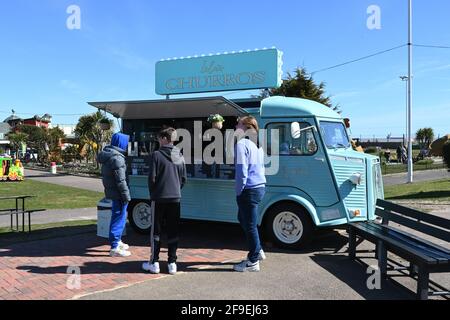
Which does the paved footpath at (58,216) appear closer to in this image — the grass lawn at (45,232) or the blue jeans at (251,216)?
the grass lawn at (45,232)

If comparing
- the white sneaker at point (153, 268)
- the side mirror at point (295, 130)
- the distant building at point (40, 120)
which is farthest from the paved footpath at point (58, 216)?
the distant building at point (40, 120)

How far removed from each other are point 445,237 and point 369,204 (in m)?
2.33

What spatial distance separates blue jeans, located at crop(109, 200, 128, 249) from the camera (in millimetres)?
6945

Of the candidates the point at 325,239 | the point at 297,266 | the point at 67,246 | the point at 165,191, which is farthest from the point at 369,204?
the point at 67,246

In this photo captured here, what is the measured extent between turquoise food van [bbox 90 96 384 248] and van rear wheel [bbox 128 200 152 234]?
2.86 ft

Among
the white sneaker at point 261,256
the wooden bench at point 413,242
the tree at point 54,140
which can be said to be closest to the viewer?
the wooden bench at point 413,242

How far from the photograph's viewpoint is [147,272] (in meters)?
5.98

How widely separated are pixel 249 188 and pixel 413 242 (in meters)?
2.11

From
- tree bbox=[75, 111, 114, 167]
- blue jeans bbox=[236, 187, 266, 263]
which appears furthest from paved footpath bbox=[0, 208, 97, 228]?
tree bbox=[75, 111, 114, 167]

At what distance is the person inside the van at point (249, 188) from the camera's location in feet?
19.4

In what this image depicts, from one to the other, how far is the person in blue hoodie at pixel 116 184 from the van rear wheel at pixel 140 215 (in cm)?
170

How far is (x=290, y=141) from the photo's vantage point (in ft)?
Result: 24.8
